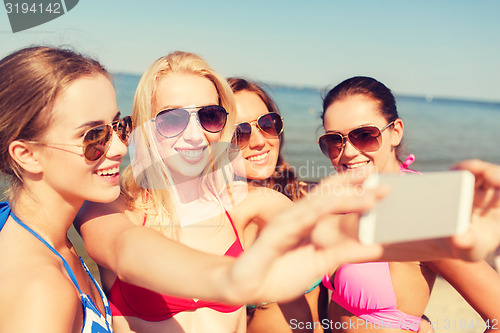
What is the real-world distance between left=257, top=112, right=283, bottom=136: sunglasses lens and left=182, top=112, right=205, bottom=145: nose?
1.05 m

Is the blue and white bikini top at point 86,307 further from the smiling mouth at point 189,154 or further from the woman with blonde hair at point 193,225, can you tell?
the smiling mouth at point 189,154

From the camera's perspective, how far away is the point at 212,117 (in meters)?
2.63

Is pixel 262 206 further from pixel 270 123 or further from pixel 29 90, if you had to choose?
pixel 29 90

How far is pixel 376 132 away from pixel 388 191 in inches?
89.4

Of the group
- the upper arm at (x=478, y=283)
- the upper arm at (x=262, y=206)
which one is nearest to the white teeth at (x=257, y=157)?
the upper arm at (x=262, y=206)

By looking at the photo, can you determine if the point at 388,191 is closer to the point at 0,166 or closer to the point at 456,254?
the point at 456,254

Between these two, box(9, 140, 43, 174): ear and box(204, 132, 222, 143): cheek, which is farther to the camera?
box(204, 132, 222, 143): cheek

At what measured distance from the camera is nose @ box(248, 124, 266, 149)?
351 centimetres

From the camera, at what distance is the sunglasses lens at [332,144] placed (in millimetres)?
3250

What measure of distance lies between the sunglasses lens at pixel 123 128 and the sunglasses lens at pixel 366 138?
1846 millimetres

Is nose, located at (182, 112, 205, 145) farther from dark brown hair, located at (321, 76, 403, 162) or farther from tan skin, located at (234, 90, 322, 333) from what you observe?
dark brown hair, located at (321, 76, 403, 162)

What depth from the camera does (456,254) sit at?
4.31 ft

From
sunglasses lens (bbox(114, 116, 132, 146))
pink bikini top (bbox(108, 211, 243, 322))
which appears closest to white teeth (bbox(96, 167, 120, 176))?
sunglasses lens (bbox(114, 116, 132, 146))

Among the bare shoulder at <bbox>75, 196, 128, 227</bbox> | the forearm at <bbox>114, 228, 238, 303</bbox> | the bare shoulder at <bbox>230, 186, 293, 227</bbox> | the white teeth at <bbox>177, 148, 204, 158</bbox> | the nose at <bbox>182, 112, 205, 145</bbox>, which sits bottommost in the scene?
the bare shoulder at <bbox>230, 186, 293, 227</bbox>
